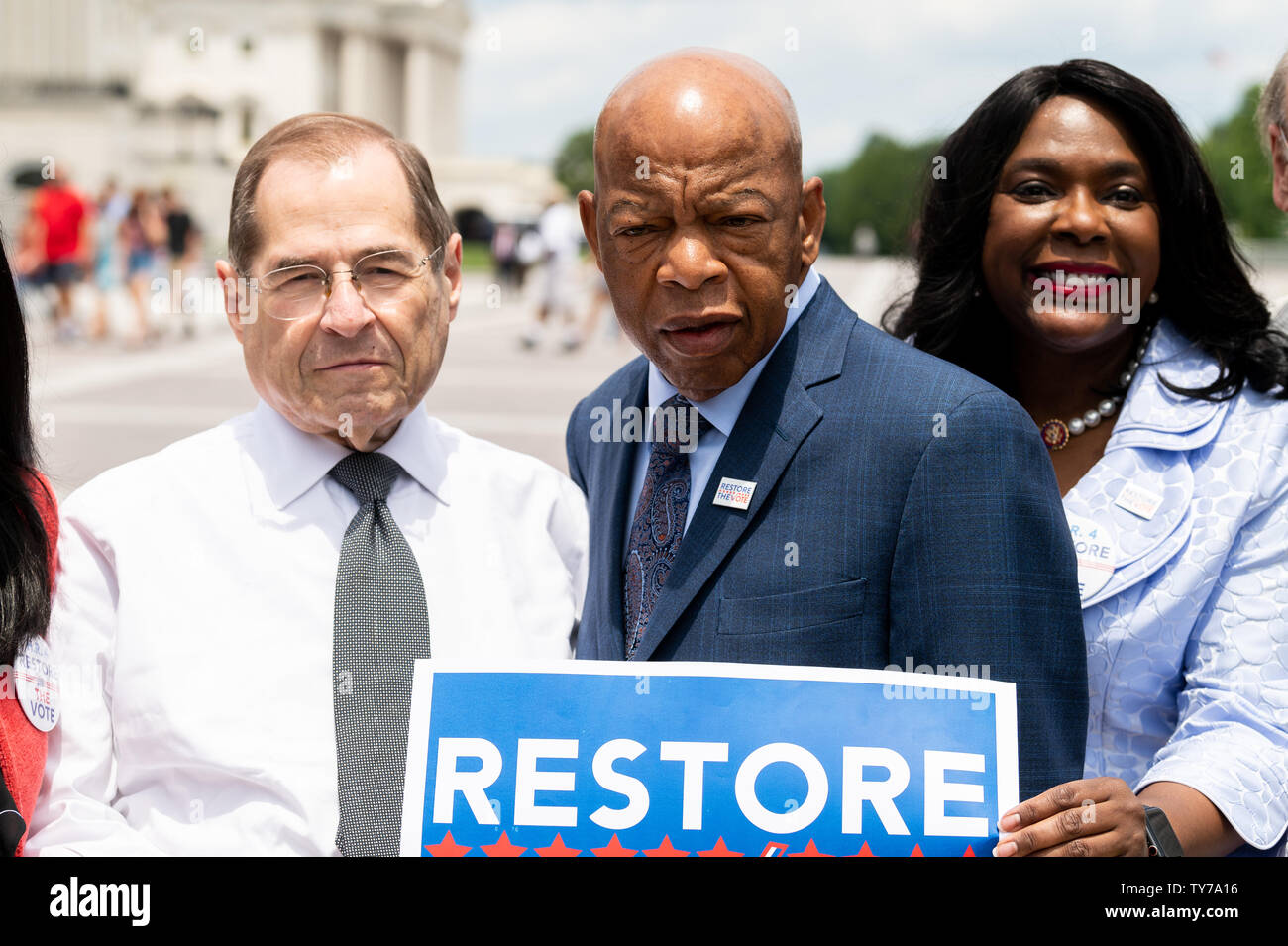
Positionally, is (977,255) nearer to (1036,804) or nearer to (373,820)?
(1036,804)

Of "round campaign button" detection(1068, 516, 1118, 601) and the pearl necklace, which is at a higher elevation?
the pearl necklace

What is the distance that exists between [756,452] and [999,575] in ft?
1.61

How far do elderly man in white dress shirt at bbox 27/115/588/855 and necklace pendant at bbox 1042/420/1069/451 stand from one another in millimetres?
1181

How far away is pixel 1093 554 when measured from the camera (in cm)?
287

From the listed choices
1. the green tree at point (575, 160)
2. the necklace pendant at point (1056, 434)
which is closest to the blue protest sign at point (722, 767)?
the necklace pendant at point (1056, 434)

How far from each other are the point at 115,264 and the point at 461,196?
206 feet

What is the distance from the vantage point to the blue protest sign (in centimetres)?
221

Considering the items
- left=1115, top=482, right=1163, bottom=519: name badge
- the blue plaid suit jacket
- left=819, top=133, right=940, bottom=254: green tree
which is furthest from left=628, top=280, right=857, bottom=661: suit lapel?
left=819, top=133, right=940, bottom=254: green tree

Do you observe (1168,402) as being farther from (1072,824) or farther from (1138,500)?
(1072,824)

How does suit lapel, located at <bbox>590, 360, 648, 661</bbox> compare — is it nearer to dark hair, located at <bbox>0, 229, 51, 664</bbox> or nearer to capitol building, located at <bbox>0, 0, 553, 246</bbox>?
dark hair, located at <bbox>0, 229, 51, 664</bbox>

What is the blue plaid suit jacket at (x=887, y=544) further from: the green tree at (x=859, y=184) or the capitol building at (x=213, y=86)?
the green tree at (x=859, y=184)

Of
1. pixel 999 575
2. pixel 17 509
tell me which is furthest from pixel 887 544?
pixel 17 509

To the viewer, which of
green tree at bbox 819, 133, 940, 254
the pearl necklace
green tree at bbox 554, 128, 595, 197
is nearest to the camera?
the pearl necklace
